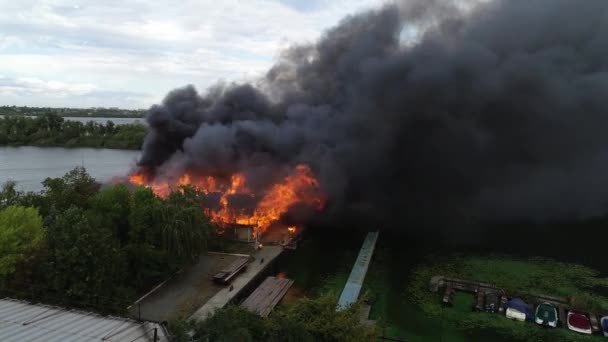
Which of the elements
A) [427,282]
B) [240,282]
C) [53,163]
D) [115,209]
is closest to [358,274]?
[427,282]

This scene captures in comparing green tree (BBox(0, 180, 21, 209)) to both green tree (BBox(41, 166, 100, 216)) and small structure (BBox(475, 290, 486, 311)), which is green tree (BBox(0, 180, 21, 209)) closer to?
green tree (BBox(41, 166, 100, 216))

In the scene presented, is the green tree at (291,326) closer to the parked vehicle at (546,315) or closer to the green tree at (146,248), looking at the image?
the green tree at (146,248)

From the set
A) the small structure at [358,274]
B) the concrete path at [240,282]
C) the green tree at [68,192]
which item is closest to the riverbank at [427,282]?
the small structure at [358,274]

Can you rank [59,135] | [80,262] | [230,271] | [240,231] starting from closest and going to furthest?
[80,262] → [230,271] → [240,231] → [59,135]

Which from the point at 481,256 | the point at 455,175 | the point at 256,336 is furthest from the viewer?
the point at 455,175

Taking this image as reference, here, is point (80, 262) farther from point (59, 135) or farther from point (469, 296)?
point (59, 135)

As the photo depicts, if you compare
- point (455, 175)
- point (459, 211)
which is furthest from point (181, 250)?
point (455, 175)

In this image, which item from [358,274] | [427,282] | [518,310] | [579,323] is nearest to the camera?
[579,323]

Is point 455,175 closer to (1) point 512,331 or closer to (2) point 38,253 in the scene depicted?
(1) point 512,331
